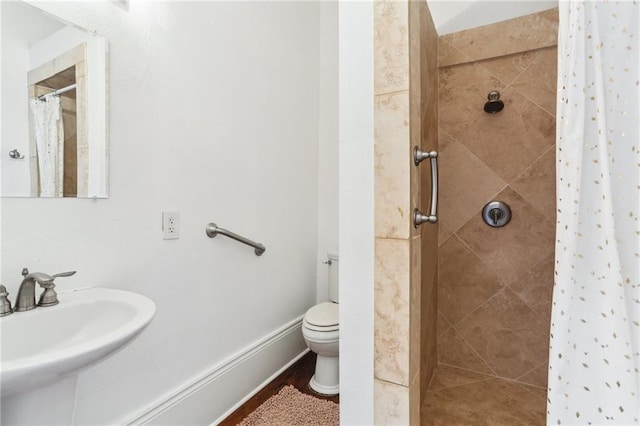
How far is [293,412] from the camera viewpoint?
1652 mm

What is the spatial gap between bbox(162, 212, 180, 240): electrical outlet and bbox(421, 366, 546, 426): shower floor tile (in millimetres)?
1397

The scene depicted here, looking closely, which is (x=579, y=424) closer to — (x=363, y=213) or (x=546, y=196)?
(x=363, y=213)

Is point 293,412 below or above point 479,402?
below

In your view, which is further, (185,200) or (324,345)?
(324,345)

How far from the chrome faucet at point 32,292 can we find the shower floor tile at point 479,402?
1.53m

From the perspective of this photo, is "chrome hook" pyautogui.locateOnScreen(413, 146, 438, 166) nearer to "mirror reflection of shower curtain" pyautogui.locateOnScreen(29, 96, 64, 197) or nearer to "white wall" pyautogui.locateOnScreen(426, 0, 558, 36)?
"mirror reflection of shower curtain" pyautogui.locateOnScreen(29, 96, 64, 197)

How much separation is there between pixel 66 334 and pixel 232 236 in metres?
0.79

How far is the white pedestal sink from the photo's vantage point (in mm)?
664

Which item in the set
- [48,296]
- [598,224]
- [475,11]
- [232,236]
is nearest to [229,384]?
[232,236]

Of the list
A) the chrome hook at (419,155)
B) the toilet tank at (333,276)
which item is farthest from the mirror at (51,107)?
the toilet tank at (333,276)

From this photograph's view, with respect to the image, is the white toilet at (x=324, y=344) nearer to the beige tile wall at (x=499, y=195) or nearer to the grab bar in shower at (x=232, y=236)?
the grab bar in shower at (x=232, y=236)

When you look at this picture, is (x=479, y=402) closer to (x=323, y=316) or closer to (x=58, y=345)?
(x=323, y=316)

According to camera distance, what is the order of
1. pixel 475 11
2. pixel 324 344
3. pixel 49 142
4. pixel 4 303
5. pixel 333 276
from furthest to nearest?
1. pixel 333 276
2. pixel 475 11
3. pixel 324 344
4. pixel 49 142
5. pixel 4 303

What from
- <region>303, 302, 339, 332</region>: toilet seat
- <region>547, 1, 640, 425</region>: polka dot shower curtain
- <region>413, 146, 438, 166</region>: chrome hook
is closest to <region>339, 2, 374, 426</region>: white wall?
<region>413, 146, 438, 166</region>: chrome hook
